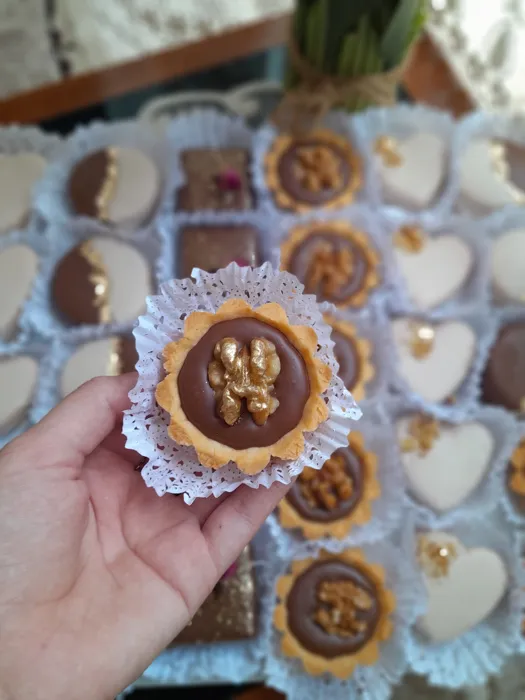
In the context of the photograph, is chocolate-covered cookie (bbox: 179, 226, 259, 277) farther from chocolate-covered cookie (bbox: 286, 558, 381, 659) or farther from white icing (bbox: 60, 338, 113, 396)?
chocolate-covered cookie (bbox: 286, 558, 381, 659)

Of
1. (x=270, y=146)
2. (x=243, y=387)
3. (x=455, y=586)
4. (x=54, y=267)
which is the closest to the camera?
(x=243, y=387)

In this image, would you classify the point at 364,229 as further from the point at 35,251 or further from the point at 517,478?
the point at 35,251

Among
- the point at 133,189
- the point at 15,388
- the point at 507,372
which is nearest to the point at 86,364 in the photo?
the point at 15,388

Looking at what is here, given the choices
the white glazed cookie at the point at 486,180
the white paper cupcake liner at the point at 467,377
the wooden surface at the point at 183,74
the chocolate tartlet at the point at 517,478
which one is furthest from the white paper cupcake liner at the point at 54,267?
the chocolate tartlet at the point at 517,478

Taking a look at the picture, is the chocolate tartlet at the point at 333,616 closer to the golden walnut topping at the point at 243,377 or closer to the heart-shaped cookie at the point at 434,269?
the golden walnut topping at the point at 243,377

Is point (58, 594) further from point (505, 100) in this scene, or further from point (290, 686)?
point (505, 100)

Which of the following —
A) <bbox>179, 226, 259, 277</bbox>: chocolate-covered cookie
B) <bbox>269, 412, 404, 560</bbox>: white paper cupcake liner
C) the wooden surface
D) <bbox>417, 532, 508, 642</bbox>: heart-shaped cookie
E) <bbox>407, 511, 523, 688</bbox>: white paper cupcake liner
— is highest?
the wooden surface

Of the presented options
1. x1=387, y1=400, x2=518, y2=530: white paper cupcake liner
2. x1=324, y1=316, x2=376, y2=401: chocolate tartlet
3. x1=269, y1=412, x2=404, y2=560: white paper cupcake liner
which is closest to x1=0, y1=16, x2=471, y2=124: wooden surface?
x1=324, y1=316, x2=376, y2=401: chocolate tartlet
